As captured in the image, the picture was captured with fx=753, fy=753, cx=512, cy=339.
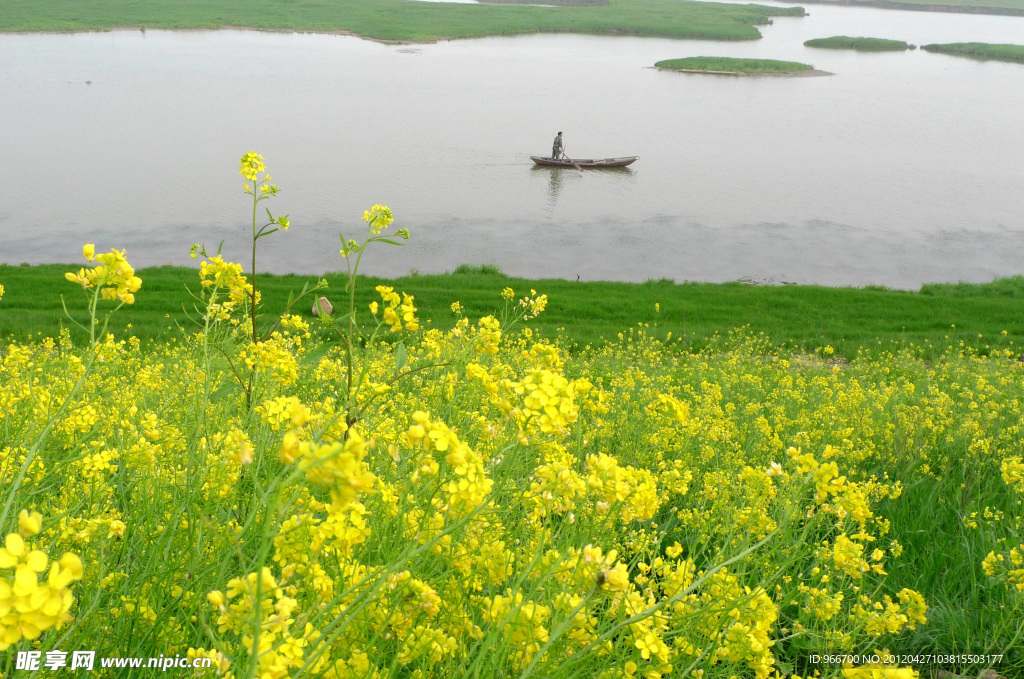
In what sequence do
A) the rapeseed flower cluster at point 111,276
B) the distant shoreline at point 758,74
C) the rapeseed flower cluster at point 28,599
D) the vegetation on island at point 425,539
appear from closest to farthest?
the rapeseed flower cluster at point 28,599 < the vegetation on island at point 425,539 < the rapeseed flower cluster at point 111,276 < the distant shoreline at point 758,74

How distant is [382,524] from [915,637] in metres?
2.31

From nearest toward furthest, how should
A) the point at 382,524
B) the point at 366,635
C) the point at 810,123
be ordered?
the point at 366,635 < the point at 382,524 < the point at 810,123

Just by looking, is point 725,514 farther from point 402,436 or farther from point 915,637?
point 402,436

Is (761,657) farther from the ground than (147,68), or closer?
closer

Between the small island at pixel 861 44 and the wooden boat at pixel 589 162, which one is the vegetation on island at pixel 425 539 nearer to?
the wooden boat at pixel 589 162

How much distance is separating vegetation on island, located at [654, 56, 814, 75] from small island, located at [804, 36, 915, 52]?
17222mm

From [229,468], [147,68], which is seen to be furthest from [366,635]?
[147,68]

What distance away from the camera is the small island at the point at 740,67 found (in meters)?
50.6

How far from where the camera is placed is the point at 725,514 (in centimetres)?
286

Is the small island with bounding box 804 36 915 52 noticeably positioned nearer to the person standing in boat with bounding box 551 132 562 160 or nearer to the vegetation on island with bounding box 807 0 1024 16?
the vegetation on island with bounding box 807 0 1024 16

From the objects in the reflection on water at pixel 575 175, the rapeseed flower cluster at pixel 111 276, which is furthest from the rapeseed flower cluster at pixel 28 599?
the reflection on water at pixel 575 175

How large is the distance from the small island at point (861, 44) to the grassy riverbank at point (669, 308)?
57.9 metres

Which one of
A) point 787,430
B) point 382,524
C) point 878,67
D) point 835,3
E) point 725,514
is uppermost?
point 835,3

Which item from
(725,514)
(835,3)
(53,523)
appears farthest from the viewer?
(835,3)
